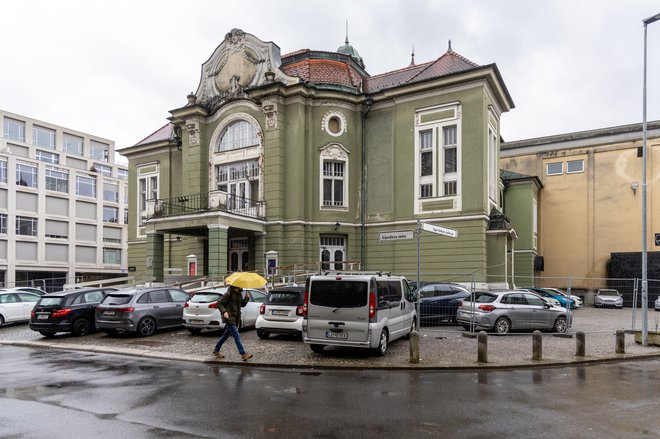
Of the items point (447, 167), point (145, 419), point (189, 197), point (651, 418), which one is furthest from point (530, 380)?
point (189, 197)

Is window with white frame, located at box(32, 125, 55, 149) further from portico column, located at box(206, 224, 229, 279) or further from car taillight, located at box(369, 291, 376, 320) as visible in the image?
car taillight, located at box(369, 291, 376, 320)

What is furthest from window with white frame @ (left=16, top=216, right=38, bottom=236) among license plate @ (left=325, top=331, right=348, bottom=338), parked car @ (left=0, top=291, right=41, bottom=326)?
license plate @ (left=325, top=331, right=348, bottom=338)

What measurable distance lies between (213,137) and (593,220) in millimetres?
28835

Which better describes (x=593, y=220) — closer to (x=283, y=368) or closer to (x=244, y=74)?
(x=244, y=74)

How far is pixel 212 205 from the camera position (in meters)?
26.0

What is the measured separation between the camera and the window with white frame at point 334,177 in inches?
1091

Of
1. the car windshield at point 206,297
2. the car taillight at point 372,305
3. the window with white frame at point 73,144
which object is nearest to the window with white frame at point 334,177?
A: the car windshield at point 206,297

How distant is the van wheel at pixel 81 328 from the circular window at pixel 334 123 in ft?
51.7

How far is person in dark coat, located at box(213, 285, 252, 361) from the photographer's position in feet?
37.2

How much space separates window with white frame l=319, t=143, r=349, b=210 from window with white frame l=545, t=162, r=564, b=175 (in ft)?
71.0

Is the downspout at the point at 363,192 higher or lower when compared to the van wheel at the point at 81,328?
higher

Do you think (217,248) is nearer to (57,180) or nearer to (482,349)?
(482,349)

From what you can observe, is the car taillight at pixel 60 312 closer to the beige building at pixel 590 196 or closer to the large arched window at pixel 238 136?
the large arched window at pixel 238 136

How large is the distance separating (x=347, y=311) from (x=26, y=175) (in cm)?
6323
